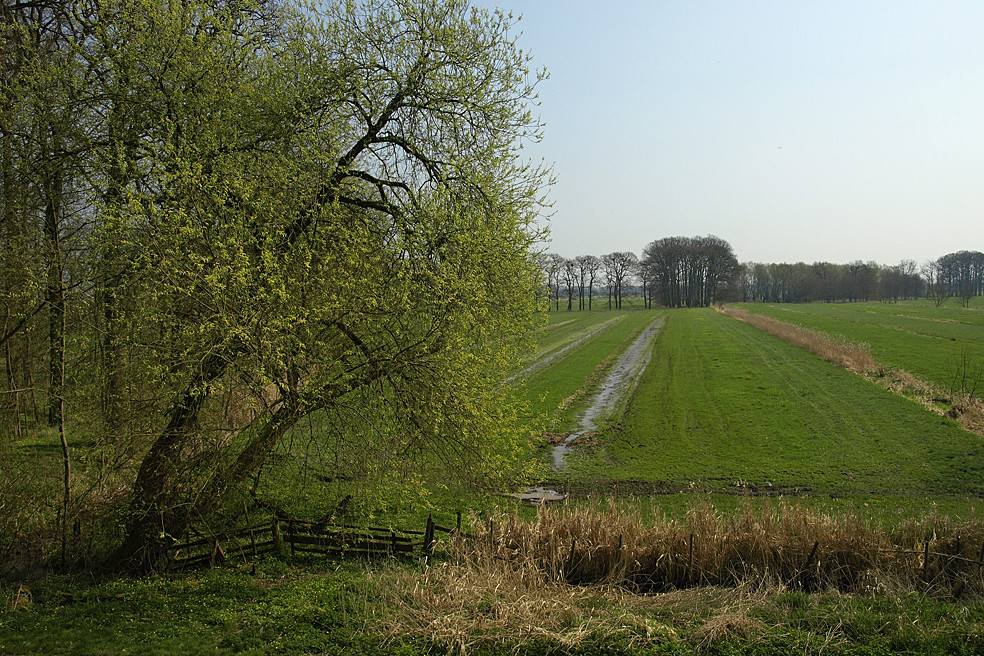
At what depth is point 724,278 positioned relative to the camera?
13888cm

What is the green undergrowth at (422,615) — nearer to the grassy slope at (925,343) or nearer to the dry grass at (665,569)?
the dry grass at (665,569)

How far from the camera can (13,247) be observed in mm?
10047

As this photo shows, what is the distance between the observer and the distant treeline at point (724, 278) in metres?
137

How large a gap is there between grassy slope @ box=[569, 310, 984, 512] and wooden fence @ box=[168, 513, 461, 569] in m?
7.35

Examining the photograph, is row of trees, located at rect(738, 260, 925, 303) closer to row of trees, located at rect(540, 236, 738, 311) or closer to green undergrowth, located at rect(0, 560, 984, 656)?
row of trees, located at rect(540, 236, 738, 311)

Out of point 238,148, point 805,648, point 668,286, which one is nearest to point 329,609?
point 805,648

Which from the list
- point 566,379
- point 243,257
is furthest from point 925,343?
point 243,257

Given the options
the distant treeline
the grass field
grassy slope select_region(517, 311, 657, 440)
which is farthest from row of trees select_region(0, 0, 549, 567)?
the distant treeline

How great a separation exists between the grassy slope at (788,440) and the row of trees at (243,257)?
337 inches

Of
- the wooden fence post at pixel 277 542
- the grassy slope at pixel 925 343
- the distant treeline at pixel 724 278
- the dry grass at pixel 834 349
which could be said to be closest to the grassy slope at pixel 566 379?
the wooden fence post at pixel 277 542

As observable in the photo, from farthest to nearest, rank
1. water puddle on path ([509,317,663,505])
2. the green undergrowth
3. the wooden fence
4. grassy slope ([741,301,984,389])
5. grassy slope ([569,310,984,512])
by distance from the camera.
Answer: grassy slope ([741,301,984,389]) < grassy slope ([569,310,984,512]) < water puddle on path ([509,317,663,505]) < the wooden fence < the green undergrowth

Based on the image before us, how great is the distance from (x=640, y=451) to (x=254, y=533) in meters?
12.7

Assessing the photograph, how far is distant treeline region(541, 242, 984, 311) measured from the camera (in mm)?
137375

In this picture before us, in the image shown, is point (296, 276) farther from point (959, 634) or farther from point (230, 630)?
point (959, 634)
